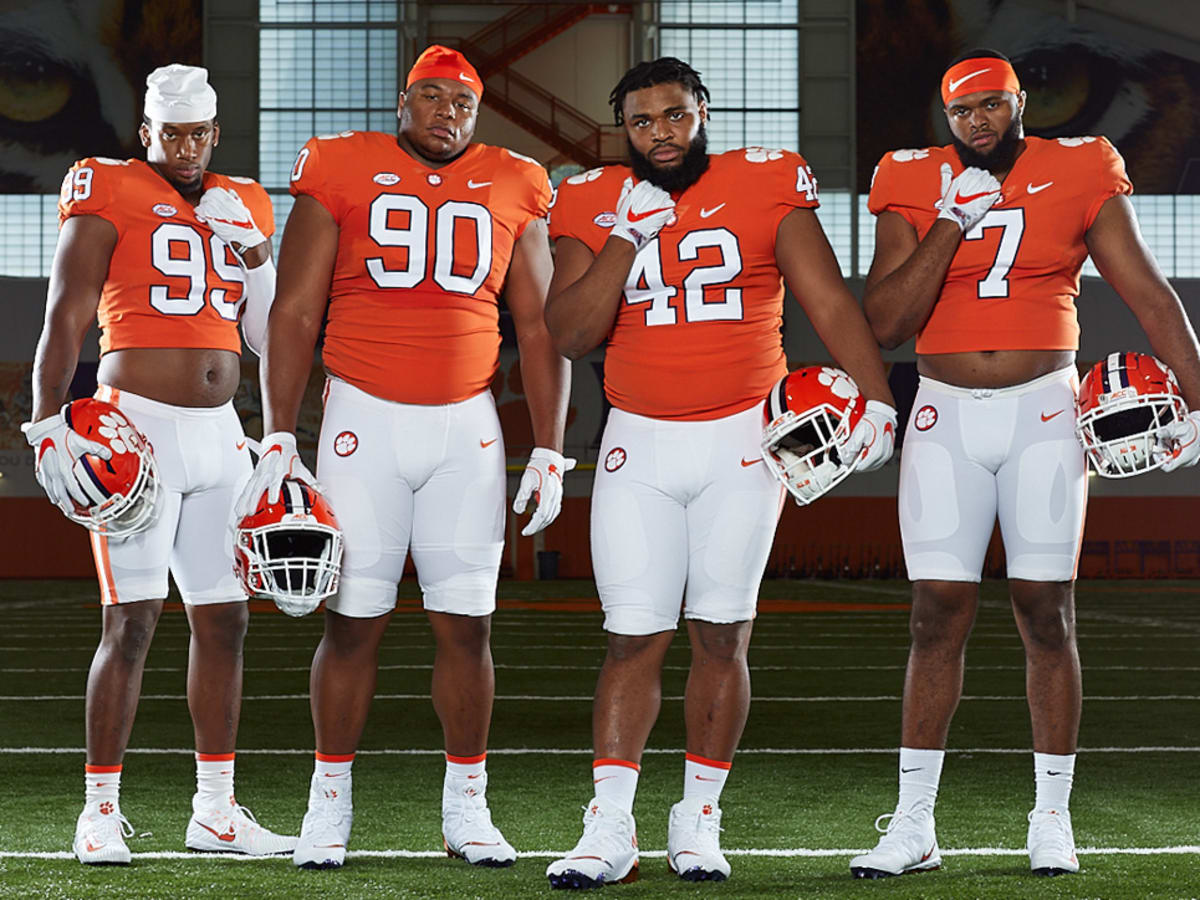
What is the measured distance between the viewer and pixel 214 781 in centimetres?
364

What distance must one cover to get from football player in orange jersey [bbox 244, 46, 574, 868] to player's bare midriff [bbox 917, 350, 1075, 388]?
943 millimetres

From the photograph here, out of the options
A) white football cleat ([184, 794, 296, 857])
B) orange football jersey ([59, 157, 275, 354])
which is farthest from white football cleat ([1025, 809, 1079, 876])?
orange football jersey ([59, 157, 275, 354])

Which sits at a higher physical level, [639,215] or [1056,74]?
[1056,74]

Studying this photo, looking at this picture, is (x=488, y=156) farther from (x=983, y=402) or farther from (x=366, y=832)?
(x=366, y=832)

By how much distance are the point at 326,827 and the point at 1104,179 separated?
224 cm

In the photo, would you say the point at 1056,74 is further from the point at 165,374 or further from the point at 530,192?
the point at 165,374

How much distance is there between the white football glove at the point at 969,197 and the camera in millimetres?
3291

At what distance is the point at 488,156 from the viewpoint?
359 centimetres

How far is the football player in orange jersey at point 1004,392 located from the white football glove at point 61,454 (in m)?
1.75

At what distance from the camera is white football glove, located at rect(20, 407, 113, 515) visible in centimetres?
331

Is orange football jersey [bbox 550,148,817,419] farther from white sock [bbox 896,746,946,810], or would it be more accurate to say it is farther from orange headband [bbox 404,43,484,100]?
white sock [bbox 896,746,946,810]

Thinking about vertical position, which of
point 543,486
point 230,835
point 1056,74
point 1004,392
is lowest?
point 230,835

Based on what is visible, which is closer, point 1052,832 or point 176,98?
point 1052,832

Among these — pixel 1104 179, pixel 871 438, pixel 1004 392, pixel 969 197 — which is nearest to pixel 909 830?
pixel 871 438
